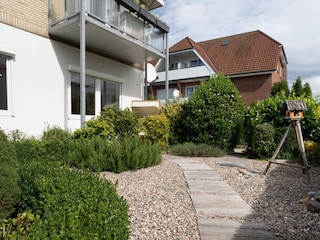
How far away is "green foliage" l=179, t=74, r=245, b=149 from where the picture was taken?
7484 mm

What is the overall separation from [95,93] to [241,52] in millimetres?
14272

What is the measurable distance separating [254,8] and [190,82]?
1190cm

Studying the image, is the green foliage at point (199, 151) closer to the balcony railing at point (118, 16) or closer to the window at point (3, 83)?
the balcony railing at point (118, 16)

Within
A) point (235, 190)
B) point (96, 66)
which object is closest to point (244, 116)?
point (235, 190)

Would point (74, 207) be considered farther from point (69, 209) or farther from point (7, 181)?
point (7, 181)

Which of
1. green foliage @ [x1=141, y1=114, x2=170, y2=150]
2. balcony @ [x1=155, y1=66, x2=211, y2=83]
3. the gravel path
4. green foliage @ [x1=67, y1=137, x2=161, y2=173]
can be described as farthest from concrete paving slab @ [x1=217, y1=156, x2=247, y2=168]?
balcony @ [x1=155, y1=66, x2=211, y2=83]

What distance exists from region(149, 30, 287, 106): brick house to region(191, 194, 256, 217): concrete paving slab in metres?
14.7

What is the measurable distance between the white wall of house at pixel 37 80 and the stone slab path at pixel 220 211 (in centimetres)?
502

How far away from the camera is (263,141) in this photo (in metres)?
6.61

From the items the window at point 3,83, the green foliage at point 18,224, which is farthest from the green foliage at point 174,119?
the green foliage at point 18,224

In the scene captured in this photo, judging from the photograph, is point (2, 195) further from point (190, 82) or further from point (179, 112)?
point (190, 82)

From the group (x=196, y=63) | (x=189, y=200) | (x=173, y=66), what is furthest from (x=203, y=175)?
(x=173, y=66)

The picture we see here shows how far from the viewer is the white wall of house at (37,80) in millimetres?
5926

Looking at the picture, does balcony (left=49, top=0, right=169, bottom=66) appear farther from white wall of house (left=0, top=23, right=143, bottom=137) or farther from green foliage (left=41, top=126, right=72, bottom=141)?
green foliage (left=41, top=126, right=72, bottom=141)
